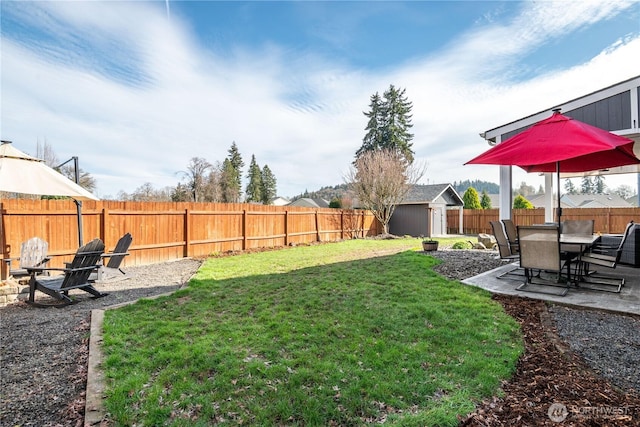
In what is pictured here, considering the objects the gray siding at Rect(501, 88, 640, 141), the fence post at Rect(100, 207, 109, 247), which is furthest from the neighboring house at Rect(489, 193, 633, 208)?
the fence post at Rect(100, 207, 109, 247)

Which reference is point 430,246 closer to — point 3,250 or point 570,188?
point 3,250

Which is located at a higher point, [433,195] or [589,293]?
[433,195]

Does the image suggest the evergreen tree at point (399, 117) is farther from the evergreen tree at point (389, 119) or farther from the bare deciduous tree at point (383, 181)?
the bare deciduous tree at point (383, 181)

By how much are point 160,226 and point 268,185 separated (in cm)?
3972

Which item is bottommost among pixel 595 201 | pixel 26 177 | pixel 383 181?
pixel 26 177

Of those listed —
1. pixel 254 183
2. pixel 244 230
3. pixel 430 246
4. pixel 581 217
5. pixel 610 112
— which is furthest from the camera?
pixel 254 183

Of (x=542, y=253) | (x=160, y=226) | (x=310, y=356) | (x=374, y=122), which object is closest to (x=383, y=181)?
(x=160, y=226)

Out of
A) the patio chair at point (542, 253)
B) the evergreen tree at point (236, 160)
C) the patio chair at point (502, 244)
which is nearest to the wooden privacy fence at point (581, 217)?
the patio chair at point (502, 244)

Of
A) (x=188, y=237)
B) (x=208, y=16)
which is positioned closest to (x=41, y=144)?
(x=188, y=237)

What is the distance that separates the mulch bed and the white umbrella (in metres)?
6.03

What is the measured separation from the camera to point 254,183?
45906mm

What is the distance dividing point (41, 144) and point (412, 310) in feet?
78.0

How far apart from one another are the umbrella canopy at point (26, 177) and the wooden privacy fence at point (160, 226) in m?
2.26

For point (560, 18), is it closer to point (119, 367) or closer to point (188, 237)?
point (119, 367)
